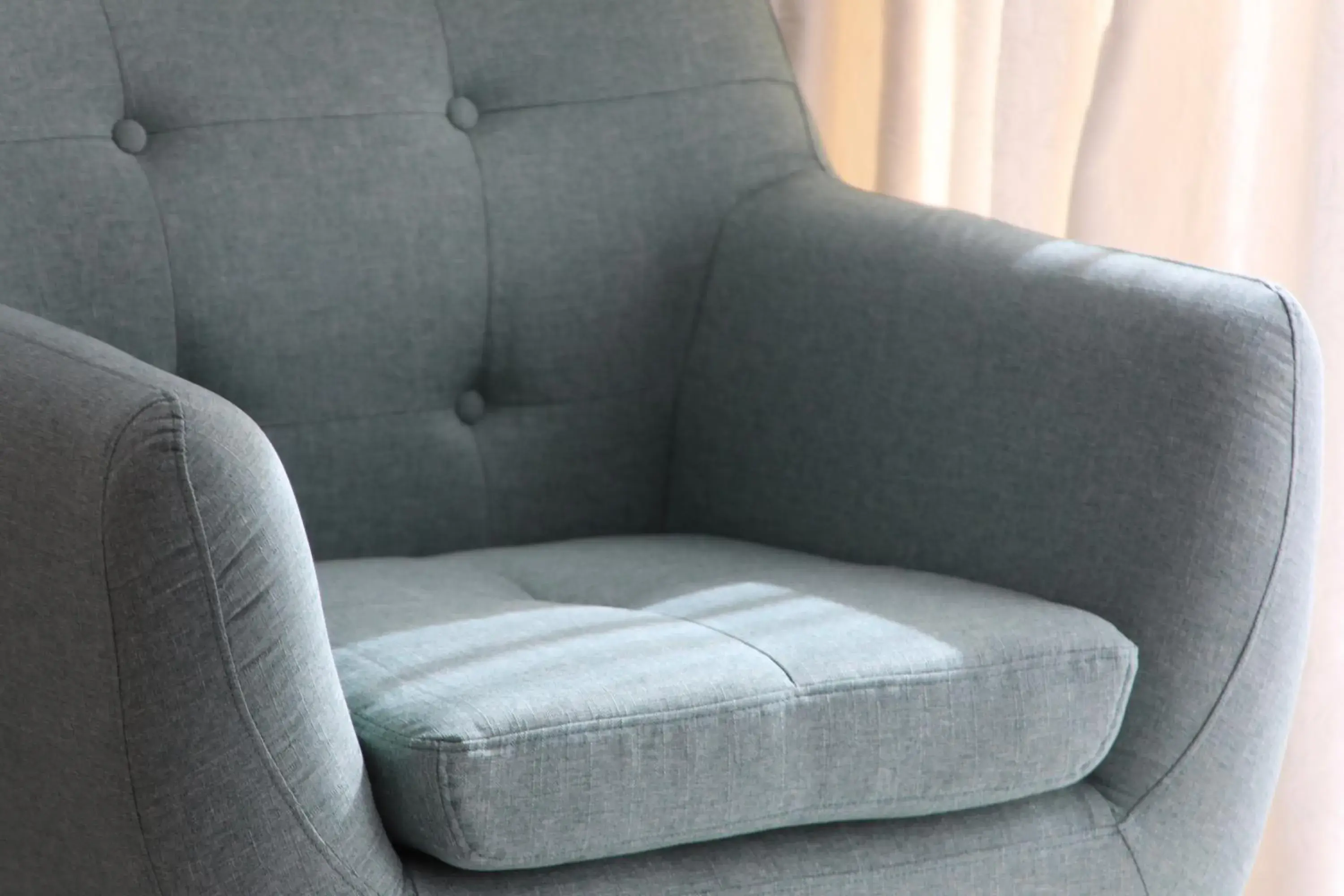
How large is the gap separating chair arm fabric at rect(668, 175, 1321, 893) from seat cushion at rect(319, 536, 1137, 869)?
6cm

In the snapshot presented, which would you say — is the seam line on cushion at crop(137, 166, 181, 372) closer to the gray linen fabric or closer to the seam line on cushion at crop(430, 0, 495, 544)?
the seam line on cushion at crop(430, 0, 495, 544)

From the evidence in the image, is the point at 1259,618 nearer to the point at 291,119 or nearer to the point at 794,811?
the point at 794,811

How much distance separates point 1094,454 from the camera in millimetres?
1330

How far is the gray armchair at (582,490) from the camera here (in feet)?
3.24

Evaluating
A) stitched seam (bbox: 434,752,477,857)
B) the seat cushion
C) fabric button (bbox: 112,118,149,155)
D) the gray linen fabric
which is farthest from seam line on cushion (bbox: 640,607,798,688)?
fabric button (bbox: 112,118,149,155)

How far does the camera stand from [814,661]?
1147mm

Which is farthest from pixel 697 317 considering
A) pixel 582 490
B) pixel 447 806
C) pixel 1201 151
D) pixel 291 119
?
pixel 447 806

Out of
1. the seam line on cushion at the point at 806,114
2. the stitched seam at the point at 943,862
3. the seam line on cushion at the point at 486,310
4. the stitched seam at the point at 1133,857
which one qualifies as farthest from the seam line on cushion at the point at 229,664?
the seam line on cushion at the point at 806,114

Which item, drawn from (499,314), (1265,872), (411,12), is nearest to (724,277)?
(499,314)

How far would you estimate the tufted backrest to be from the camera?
1.50 metres

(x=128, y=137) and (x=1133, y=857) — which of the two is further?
(x=128, y=137)

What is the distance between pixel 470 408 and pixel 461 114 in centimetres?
29

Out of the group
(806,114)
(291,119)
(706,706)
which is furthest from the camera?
(806,114)

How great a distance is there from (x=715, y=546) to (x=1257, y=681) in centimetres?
48
